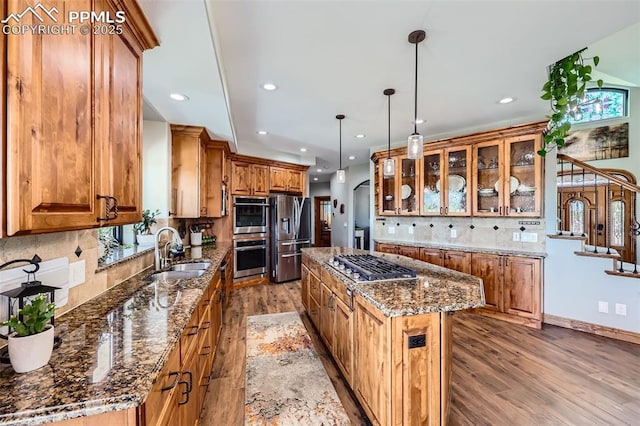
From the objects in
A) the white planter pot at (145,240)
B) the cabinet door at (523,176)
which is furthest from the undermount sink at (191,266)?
the cabinet door at (523,176)

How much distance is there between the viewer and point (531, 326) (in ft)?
11.0

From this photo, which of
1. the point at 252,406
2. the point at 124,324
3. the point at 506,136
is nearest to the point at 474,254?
the point at 506,136

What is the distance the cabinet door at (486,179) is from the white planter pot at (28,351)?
14.0 ft

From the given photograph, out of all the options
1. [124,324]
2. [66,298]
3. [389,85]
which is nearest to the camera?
[124,324]

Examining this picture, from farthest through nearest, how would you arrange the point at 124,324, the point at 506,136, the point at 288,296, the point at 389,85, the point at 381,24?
the point at 288,296 → the point at 506,136 → the point at 389,85 → the point at 381,24 → the point at 124,324

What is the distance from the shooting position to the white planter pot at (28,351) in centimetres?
88

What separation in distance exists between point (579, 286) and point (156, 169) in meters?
4.98

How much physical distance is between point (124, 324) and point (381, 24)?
7.52 feet

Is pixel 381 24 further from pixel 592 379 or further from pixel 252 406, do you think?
pixel 592 379

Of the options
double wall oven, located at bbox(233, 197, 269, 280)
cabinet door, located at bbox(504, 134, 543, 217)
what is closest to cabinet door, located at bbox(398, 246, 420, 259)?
cabinet door, located at bbox(504, 134, 543, 217)

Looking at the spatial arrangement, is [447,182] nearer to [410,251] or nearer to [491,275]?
[410,251]

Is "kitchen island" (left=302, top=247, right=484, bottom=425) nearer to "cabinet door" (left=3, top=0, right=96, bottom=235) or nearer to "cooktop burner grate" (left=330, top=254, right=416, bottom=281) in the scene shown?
"cooktop burner grate" (left=330, top=254, right=416, bottom=281)

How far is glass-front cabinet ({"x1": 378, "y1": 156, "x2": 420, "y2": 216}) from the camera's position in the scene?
445 cm

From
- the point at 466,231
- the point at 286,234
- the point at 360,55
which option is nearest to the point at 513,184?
the point at 466,231
